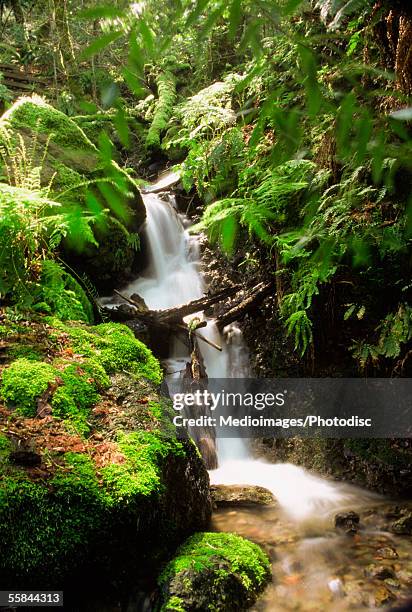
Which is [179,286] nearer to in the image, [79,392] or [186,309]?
[186,309]

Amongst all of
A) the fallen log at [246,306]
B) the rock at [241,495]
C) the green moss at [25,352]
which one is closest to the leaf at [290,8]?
→ the green moss at [25,352]

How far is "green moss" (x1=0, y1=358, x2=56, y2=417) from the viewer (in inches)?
109

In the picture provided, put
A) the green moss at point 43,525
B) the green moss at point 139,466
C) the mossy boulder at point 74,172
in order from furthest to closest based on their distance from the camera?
1. the mossy boulder at point 74,172
2. the green moss at point 139,466
3. the green moss at point 43,525

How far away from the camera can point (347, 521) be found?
383cm

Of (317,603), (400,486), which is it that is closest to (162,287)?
(400,486)

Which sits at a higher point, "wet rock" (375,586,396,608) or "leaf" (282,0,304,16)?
"leaf" (282,0,304,16)

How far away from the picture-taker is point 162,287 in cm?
796

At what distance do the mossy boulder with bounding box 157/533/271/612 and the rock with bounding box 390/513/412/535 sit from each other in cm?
126

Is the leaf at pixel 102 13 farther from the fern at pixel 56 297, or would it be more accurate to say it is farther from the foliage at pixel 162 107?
the foliage at pixel 162 107

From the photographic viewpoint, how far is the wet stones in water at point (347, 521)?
3.79 m

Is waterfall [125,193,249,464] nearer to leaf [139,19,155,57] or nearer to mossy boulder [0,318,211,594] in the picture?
mossy boulder [0,318,211,594]

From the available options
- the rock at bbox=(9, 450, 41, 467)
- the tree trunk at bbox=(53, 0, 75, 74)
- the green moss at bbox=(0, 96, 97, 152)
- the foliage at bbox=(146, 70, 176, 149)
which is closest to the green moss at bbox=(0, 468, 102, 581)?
the rock at bbox=(9, 450, 41, 467)

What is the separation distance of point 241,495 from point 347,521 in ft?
3.12

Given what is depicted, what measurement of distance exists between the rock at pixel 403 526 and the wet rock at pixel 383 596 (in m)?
0.81
